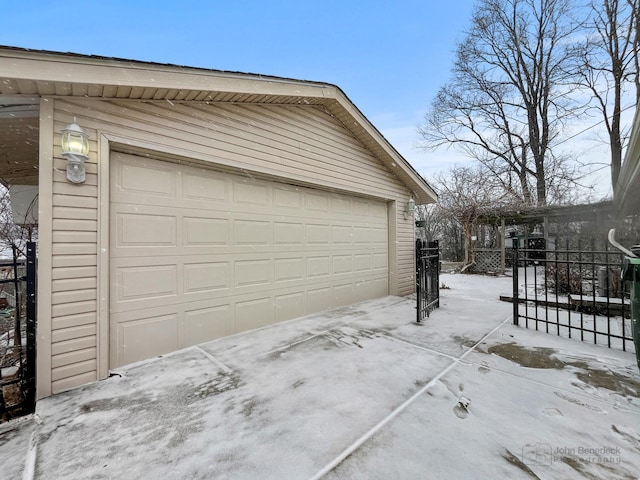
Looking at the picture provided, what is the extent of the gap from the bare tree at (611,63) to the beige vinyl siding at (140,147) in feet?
47.1

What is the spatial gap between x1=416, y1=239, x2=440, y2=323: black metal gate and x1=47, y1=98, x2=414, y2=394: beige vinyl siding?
6.02ft

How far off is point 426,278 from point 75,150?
4.87 meters

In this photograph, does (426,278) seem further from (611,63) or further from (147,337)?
(611,63)

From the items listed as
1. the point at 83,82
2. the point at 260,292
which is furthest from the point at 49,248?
the point at 260,292

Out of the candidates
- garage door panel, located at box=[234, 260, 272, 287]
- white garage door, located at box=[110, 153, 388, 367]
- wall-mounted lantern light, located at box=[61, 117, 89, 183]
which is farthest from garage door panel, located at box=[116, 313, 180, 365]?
wall-mounted lantern light, located at box=[61, 117, 89, 183]

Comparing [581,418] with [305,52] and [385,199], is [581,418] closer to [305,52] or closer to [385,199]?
[385,199]

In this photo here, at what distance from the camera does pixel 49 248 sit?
2457 millimetres

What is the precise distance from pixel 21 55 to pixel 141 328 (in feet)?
8.58

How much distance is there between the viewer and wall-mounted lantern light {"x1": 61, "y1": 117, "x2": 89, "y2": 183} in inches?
99.1

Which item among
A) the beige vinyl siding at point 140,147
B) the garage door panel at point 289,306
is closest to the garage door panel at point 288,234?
the beige vinyl siding at point 140,147

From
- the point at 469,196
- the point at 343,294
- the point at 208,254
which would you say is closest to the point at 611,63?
the point at 469,196

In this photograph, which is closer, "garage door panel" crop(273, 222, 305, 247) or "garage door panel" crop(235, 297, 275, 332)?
"garage door panel" crop(235, 297, 275, 332)

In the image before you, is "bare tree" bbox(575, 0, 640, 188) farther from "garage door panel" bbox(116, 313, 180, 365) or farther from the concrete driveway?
"garage door panel" bbox(116, 313, 180, 365)

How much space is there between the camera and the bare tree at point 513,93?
554 inches
